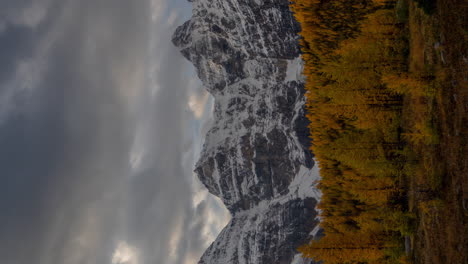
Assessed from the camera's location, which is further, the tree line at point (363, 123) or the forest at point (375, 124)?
the tree line at point (363, 123)

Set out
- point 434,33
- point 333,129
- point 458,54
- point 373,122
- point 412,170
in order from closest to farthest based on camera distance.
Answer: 1. point 458,54
2. point 434,33
3. point 412,170
4. point 373,122
5. point 333,129

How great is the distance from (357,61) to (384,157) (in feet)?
27.9

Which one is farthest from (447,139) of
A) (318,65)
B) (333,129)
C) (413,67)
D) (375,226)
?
(318,65)

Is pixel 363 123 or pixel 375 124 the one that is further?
pixel 363 123

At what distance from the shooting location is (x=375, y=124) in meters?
33.4

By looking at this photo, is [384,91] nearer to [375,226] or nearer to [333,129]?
[333,129]

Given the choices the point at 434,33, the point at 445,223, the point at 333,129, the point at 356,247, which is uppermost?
the point at 333,129

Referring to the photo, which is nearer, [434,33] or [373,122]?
[434,33]

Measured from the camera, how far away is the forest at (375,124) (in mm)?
24750

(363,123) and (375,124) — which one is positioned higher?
(363,123)

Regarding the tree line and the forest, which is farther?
the tree line

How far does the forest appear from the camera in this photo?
24.8 m

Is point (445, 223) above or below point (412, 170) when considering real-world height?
below

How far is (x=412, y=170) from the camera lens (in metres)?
26.6
